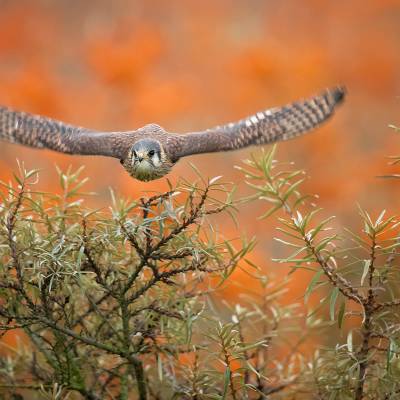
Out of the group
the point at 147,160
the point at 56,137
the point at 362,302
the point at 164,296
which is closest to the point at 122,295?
the point at 164,296

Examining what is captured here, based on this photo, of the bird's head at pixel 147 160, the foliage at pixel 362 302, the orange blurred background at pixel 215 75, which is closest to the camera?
the foliage at pixel 362 302

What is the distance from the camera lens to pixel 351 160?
Result: 8500 mm

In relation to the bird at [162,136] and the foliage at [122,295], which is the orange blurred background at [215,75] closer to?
the bird at [162,136]

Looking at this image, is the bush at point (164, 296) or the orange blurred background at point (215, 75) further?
the orange blurred background at point (215, 75)

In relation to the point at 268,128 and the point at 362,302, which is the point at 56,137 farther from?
the point at 362,302

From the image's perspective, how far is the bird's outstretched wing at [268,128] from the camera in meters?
3.00

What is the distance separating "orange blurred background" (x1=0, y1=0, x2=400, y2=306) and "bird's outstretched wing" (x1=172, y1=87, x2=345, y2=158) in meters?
3.51

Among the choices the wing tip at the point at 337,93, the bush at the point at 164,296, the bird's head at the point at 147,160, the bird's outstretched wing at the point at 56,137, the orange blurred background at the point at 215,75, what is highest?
the orange blurred background at the point at 215,75

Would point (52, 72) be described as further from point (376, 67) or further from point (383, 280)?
point (383, 280)

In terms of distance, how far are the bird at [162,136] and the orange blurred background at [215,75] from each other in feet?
11.5

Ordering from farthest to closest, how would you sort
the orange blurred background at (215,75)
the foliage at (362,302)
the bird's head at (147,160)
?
the orange blurred background at (215,75) → the bird's head at (147,160) → the foliage at (362,302)

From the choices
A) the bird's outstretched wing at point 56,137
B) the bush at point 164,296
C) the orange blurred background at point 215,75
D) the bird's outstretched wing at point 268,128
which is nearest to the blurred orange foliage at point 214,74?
the orange blurred background at point 215,75

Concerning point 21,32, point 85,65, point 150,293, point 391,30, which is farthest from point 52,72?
point 150,293

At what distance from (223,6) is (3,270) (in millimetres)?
10785
